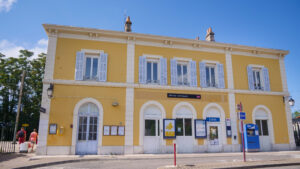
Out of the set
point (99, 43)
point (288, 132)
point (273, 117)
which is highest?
point (99, 43)

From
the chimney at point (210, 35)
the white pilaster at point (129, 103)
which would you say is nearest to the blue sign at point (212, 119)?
the white pilaster at point (129, 103)

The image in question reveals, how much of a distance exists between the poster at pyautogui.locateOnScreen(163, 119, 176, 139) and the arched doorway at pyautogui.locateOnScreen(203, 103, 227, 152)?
218 centimetres

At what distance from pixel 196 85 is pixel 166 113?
105 inches

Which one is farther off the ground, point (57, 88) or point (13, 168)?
point (57, 88)

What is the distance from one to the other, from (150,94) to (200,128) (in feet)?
12.0

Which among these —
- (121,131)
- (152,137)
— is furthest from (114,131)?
(152,137)

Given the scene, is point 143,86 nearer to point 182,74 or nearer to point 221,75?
point 182,74

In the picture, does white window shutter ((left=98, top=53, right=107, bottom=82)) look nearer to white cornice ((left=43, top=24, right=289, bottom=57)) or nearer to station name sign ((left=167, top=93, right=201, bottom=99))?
white cornice ((left=43, top=24, right=289, bottom=57))

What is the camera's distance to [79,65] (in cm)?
1179

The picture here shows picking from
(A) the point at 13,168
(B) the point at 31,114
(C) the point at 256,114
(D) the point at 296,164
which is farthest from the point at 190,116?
(B) the point at 31,114

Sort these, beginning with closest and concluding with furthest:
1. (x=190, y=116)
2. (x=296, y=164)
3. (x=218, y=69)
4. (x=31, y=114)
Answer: (x=296, y=164)
(x=190, y=116)
(x=218, y=69)
(x=31, y=114)

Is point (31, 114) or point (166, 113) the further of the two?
point (31, 114)

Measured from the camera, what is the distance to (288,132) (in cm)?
1411

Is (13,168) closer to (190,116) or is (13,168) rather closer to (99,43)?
(99,43)
